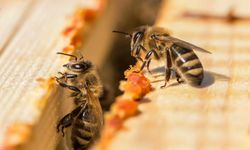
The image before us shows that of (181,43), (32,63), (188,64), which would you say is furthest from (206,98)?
(32,63)

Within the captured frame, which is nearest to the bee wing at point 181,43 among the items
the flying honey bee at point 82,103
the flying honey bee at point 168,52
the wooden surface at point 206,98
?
the flying honey bee at point 168,52

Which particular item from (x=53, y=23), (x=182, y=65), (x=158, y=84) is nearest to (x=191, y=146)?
(x=158, y=84)

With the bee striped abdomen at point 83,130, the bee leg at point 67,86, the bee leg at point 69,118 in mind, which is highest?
the bee leg at point 67,86

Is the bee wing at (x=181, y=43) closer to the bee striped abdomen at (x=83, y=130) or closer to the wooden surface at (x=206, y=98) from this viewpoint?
the wooden surface at (x=206, y=98)

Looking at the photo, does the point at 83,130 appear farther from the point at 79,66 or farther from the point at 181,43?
the point at 181,43

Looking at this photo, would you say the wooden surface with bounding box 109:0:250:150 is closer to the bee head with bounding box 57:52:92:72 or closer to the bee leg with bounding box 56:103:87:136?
the bee head with bounding box 57:52:92:72

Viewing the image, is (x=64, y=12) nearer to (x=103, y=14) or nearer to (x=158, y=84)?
(x=103, y=14)
